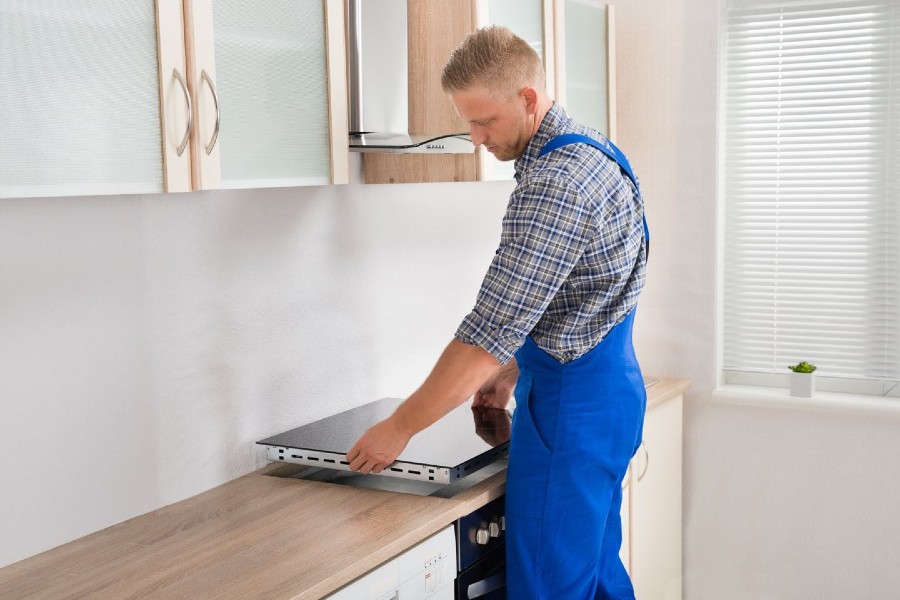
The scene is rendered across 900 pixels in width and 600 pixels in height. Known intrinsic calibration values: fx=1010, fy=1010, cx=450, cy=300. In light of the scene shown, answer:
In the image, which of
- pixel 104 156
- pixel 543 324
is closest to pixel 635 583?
pixel 543 324

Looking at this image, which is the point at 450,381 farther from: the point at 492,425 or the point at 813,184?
the point at 813,184

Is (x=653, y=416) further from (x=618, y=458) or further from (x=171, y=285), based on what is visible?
(x=171, y=285)

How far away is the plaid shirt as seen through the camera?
1.82 metres

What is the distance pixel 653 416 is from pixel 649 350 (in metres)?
0.42

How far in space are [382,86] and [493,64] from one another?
0.43m

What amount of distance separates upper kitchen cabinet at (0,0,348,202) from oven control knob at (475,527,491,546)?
30.6 inches

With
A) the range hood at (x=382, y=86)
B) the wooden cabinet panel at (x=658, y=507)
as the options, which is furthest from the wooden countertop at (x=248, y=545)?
the wooden cabinet panel at (x=658, y=507)

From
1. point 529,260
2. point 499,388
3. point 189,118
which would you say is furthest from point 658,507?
point 189,118

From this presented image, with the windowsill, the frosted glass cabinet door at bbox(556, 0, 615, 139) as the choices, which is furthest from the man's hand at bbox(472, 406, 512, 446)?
the windowsill

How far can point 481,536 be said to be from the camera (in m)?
2.06

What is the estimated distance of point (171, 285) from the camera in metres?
2.06

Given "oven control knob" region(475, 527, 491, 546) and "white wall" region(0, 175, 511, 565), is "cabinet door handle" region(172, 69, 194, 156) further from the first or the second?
"oven control knob" region(475, 527, 491, 546)

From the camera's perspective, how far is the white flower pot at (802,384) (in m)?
3.10

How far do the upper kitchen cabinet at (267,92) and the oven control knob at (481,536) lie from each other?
2.55ft
